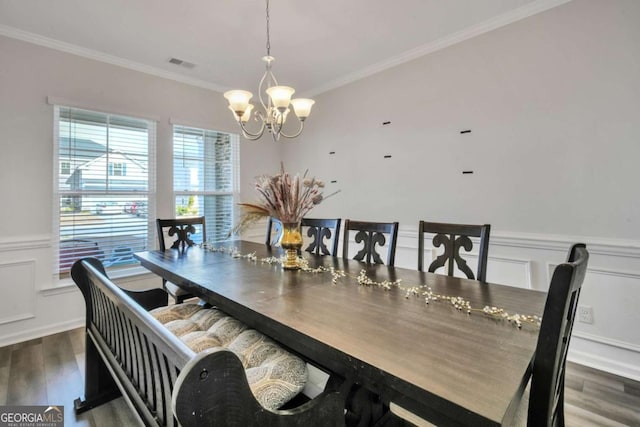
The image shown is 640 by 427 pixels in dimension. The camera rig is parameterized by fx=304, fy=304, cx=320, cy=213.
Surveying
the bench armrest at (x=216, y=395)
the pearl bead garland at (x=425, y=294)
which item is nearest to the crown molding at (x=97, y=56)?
the pearl bead garland at (x=425, y=294)

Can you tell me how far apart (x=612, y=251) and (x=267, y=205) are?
8.04 feet

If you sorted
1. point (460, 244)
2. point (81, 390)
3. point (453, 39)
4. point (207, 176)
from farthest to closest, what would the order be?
point (207, 176)
point (453, 39)
point (81, 390)
point (460, 244)

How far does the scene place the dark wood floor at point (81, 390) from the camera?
1742 mm

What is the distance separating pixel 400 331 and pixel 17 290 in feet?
11.4

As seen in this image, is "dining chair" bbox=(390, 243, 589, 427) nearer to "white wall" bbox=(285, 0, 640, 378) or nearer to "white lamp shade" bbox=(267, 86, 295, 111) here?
"white lamp shade" bbox=(267, 86, 295, 111)

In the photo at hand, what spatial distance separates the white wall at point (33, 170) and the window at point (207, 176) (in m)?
0.76

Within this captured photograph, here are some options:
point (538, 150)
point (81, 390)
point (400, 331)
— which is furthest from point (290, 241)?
point (538, 150)

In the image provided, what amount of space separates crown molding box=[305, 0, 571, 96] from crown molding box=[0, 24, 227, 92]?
5.61 feet

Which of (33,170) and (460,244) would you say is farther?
(33,170)

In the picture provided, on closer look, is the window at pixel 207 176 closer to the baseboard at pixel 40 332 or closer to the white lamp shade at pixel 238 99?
the baseboard at pixel 40 332

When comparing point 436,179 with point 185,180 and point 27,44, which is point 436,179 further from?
point 27,44

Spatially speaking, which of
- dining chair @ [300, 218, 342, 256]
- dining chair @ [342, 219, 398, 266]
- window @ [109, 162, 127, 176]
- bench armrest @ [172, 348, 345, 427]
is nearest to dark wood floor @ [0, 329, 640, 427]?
dining chair @ [342, 219, 398, 266]

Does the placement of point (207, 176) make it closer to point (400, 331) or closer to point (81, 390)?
point (81, 390)

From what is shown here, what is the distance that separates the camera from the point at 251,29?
8.89ft
